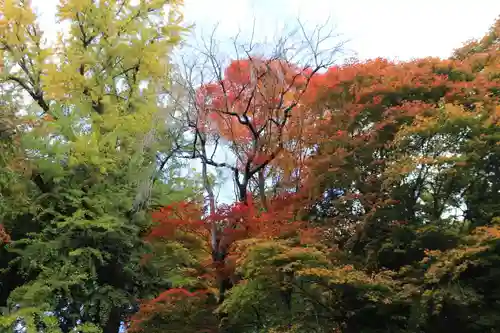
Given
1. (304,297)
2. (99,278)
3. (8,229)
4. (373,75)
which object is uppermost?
(373,75)

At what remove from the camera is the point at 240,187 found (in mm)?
12484

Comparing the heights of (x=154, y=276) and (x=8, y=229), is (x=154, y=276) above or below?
below

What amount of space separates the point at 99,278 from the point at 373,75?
26.8 ft

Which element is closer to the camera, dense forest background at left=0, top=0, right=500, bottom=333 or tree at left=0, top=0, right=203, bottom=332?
dense forest background at left=0, top=0, right=500, bottom=333

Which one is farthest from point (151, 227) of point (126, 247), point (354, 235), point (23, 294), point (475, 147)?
point (475, 147)

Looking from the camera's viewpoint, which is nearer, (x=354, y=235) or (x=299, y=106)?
(x=354, y=235)

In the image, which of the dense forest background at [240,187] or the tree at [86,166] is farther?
the tree at [86,166]

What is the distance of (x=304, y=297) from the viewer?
10.5 m

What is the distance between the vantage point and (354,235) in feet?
34.4

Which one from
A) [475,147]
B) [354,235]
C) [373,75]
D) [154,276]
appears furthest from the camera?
[154,276]

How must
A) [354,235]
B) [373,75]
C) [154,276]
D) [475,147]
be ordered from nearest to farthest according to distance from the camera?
[475,147] < [354,235] < [373,75] < [154,276]

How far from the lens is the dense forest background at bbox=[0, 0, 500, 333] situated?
31.5ft

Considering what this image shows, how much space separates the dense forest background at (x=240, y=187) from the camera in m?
9.61

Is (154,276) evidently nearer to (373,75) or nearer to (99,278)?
(99,278)
